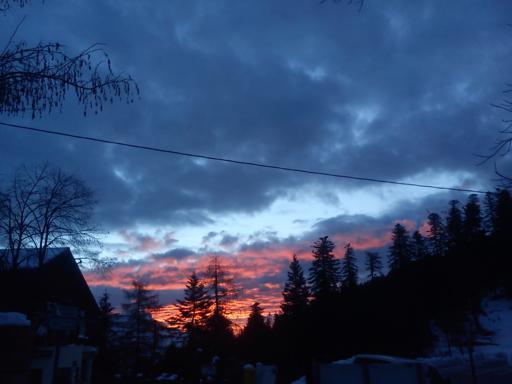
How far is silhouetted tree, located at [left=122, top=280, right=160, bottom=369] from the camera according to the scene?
52.9m

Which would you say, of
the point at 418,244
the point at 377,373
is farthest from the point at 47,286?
the point at 418,244

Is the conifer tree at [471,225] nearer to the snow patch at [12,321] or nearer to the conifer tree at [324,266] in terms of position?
the conifer tree at [324,266]

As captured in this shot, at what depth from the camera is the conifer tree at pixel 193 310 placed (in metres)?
55.2

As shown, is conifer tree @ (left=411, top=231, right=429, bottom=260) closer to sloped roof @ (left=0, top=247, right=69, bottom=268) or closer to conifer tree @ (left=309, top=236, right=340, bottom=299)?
conifer tree @ (left=309, top=236, right=340, bottom=299)

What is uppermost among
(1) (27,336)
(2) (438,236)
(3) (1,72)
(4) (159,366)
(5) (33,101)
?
(2) (438,236)

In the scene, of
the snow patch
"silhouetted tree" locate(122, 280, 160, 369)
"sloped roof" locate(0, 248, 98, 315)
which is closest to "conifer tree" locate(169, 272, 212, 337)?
"silhouetted tree" locate(122, 280, 160, 369)

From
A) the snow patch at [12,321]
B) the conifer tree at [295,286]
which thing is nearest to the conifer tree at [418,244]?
the conifer tree at [295,286]

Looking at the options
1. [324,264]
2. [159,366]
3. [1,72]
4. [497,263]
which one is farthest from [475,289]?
[1,72]

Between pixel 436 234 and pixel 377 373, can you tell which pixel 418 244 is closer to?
pixel 436 234

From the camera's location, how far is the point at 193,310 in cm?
5841

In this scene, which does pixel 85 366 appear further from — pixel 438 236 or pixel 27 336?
pixel 438 236

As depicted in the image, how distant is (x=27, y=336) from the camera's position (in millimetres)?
8211

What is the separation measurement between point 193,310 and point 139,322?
782cm

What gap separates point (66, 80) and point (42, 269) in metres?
19.8
